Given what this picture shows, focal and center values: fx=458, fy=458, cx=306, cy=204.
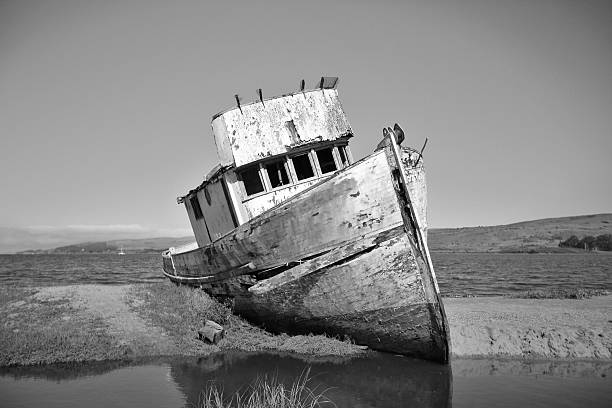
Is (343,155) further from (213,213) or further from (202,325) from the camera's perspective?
(202,325)

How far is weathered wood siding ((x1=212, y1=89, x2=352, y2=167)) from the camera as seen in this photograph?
9.98 metres

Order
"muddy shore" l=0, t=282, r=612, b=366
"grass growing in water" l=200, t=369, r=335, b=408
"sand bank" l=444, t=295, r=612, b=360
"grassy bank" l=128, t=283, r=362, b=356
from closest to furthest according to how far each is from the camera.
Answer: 1. "grass growing in water" l=200, t=369, r=335, b=408
2. "muddy shore" l=0, t=282, r=612, b=366
3. "sand bank" l=444, t=295, r=612, b=360
4. "grassy bank" l=128, t=283, r=362, b=356

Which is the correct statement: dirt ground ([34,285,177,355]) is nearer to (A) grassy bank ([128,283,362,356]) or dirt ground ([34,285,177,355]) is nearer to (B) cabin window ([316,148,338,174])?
(A) grassy bank ([128,283,362,356])

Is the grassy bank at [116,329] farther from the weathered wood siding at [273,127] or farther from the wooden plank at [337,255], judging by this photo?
the weathered wood siding at [273,127]

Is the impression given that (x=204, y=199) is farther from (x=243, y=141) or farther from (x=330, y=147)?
(x=330, y=147)

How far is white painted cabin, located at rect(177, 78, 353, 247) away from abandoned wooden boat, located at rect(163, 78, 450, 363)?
2 centimetres

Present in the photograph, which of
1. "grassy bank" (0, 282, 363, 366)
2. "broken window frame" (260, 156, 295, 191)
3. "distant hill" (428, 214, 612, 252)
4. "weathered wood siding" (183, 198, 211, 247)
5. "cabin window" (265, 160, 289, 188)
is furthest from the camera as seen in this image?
"distant hill" (428, 214, 612, 252)

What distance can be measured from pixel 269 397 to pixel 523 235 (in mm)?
70365

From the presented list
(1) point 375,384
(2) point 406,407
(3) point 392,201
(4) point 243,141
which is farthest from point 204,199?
(2) point 406,407

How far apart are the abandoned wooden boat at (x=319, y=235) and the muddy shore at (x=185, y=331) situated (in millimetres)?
581

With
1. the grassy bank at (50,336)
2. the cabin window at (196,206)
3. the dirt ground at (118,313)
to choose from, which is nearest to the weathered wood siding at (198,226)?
the cabin window at (196,206)

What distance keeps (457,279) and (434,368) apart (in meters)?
16.0

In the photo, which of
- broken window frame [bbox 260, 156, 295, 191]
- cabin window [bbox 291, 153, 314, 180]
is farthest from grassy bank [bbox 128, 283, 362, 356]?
cabin window [bbox 291, 153, 314, 180]

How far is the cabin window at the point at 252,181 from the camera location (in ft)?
33.7
